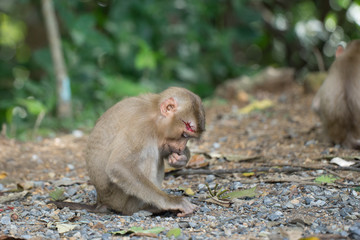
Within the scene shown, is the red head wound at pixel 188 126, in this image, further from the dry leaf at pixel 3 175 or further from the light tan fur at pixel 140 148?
the dry leaf at pixel 3 175

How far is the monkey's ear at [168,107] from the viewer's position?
396cm

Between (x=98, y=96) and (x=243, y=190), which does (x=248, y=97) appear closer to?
(x=98, y=96)

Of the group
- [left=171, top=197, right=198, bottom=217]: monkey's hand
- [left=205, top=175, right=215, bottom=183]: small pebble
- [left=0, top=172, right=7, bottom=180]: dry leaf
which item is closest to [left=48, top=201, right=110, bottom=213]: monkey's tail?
[left=171, top=197, right=198, bottom=217]: monkey's hand

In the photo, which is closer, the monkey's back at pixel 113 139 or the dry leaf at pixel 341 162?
the monkey's back at pixel 113 139

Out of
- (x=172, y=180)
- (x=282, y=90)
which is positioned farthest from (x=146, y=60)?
(x=172, y=180)

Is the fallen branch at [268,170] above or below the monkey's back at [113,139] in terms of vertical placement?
below

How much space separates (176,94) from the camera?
13.2ft

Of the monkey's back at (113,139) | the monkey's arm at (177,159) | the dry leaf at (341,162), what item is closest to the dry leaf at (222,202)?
the monkey's arm at (177,159)

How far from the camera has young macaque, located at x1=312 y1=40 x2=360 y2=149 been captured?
5.48 meters

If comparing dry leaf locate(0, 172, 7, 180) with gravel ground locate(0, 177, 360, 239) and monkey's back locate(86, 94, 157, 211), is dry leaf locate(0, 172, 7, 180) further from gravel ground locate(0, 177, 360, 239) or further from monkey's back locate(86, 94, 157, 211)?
monkey's back locate(86, 94, 157, 211)

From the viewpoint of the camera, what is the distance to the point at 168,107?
13.1ft

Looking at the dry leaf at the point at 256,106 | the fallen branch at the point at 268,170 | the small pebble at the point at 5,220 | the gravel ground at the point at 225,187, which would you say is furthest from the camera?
the dry leaf at the point at 256,106

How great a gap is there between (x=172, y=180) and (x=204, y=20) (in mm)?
5644

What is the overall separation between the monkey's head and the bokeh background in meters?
3.76
